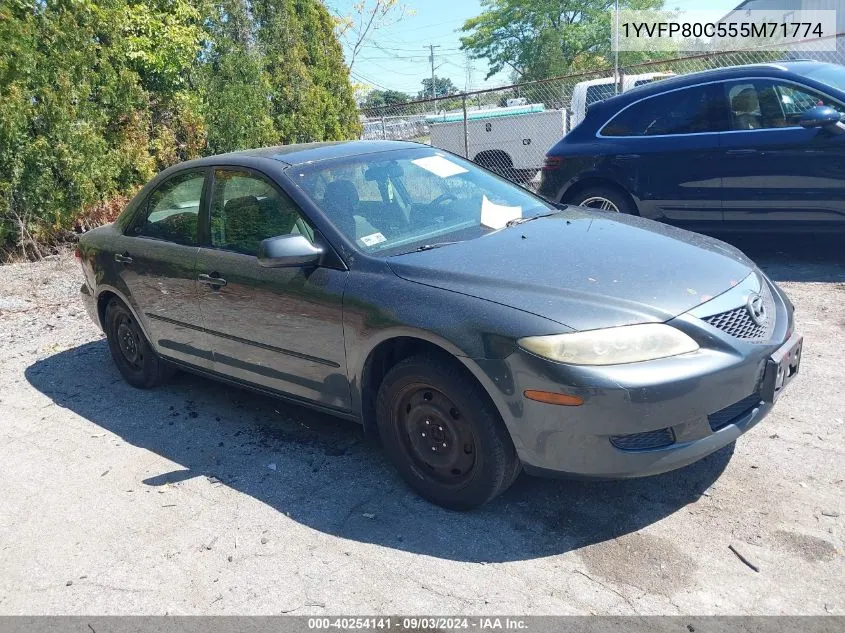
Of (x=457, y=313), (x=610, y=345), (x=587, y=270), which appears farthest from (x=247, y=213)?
(x=610, y=345)

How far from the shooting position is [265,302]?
13.1 ft

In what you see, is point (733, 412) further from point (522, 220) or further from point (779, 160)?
point (779, 160)

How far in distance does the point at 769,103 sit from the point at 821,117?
551 mm

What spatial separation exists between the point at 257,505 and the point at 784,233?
5148 mm

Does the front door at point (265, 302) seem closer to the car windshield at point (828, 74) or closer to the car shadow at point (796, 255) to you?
the car shadow at point (796, 255)

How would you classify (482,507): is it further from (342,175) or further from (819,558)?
(342,175)

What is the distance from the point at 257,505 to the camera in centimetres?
372

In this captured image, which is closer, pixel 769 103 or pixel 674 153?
pixel 769 103

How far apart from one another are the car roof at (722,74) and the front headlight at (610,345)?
462 cm

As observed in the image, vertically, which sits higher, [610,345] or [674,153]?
[674,153]

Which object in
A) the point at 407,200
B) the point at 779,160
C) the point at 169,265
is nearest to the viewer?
the point at 407,200

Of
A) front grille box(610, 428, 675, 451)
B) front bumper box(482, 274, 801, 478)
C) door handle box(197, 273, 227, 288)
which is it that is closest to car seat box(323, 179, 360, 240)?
door handle box(197, 273, 227, 288)

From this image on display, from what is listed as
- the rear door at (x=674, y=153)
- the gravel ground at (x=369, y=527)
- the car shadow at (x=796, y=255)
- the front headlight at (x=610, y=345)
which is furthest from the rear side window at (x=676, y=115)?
the front headlight at (x=610, y=345)

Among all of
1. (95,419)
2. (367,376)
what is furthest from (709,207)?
(95,419)
